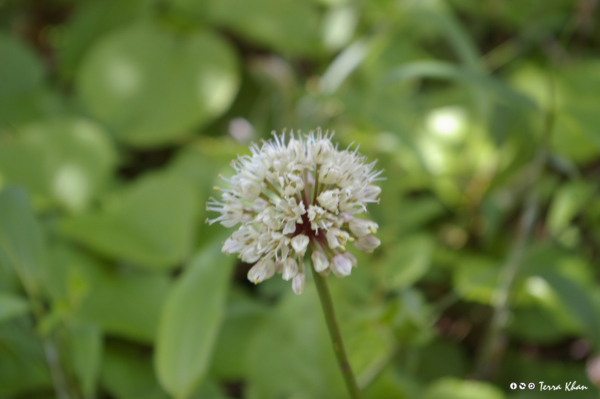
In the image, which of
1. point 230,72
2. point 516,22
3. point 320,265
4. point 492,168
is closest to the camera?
point 320,265

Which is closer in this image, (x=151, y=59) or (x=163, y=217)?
(x=163, y=217)

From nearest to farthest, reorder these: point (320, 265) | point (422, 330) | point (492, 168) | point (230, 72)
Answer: point (320, 265) < point (422, 330) < point (492, 168) < point (230, 72)

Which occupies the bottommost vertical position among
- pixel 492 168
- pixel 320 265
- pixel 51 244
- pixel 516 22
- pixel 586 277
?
pixel 320 265

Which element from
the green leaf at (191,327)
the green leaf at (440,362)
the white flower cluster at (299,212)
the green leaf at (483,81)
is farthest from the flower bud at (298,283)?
the green leaf at (440,362)

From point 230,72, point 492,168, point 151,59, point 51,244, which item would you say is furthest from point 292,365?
point 151,59

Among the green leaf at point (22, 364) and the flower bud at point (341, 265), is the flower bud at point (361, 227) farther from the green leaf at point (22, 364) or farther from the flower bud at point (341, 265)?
the green leaf at point (22, 364)

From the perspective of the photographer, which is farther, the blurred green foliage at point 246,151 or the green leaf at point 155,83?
the green leaf at point 155,83

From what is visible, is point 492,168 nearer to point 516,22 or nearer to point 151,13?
point 516,22
